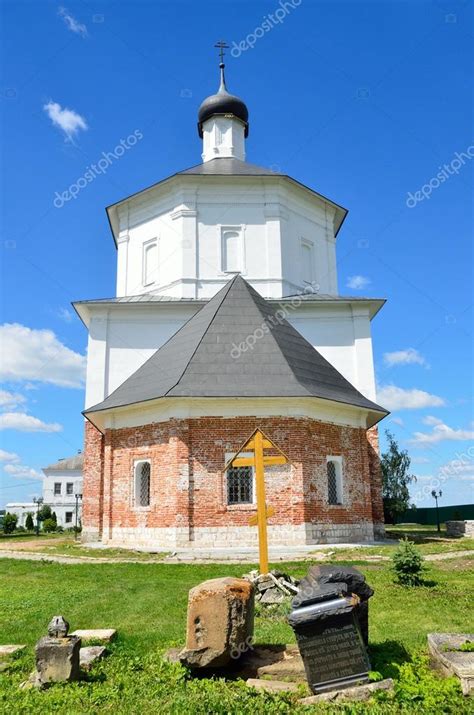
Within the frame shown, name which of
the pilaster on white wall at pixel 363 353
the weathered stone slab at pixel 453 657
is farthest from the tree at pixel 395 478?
the weathered stone slab at pixel 453 657

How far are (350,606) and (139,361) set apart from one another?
54.2 ft

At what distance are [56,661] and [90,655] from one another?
62cm

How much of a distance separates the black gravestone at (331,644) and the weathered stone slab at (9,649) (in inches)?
122

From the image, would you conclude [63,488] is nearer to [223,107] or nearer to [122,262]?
[122,262]

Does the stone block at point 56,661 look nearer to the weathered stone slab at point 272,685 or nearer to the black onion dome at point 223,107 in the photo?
the weathered stone slab at point 272,685

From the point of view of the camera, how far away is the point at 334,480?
15984mm

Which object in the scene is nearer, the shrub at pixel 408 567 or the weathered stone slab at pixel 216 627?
the weathered stone slab at pixel 216 627

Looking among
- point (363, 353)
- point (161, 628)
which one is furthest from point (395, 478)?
point (161, 628)

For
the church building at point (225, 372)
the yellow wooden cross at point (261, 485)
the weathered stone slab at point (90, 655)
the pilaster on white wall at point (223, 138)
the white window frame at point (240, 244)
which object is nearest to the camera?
the weathered stone slab at point (90, 655)

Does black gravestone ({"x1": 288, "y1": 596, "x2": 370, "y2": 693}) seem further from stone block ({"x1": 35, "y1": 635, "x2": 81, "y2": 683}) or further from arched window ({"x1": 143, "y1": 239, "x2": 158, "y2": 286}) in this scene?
arched window ({"x1": 143, "y1": 239, "x2": 158, "y2": 286})

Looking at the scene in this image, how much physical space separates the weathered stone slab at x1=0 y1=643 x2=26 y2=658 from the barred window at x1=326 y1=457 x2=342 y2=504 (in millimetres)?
10922

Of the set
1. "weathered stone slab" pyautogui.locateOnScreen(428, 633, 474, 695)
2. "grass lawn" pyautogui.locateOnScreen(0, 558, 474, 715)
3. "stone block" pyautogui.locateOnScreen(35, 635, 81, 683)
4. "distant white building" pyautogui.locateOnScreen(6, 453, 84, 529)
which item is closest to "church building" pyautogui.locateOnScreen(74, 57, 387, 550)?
"grass lawn" pyautogui.locateOnScreen(0, 558, 474, 715)

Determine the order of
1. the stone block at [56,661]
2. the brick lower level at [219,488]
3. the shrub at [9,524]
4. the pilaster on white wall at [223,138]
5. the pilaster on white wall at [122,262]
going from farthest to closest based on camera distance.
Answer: the shrub at [9,524], the pilaster on white wall at [223,138], the pilaster on white wall at [122,262], the brick lower level at [219,488], the stone block at [56,661]

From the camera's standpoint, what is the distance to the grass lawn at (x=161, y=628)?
14.8 ft
